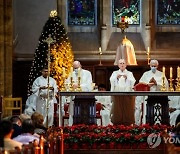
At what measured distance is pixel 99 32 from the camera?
1942 cm

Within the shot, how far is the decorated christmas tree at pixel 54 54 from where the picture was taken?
16453 mm

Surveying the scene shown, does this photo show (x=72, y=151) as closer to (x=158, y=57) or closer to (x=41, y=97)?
(x=41, y=97)

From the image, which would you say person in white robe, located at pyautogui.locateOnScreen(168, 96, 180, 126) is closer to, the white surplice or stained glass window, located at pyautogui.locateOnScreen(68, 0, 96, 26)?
the white surplice

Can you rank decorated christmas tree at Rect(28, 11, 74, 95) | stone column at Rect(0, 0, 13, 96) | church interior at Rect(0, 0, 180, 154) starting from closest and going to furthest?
decorated christmas tree at Rect(28, 11, 74, 95) → stone column at Rect(0, 0, 13, 96) → church interior at Rect(0, 0, 180, 154)

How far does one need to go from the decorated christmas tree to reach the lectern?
3.98m

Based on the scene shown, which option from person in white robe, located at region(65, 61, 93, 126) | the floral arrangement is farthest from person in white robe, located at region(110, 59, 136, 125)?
the floral arrangement

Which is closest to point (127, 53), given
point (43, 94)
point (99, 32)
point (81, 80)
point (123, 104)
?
point (99, 32)

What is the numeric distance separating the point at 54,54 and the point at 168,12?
466 centimetres

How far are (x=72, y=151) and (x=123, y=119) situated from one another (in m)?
2.41

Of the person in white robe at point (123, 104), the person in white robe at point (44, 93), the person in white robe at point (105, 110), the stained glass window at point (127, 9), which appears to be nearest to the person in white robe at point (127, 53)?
the person in white robe at point (105, 110)

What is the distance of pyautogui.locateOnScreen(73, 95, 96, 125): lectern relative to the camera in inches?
483

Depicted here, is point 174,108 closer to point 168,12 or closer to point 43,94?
point 43,94

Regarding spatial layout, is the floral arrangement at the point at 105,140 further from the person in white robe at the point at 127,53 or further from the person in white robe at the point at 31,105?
the person in white robe at the point at 127,53

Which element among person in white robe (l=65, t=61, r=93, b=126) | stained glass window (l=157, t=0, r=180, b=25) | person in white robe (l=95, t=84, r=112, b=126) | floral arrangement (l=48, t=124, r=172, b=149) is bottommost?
floral arrangement (l=48, t=124, r=172, b=149)
